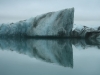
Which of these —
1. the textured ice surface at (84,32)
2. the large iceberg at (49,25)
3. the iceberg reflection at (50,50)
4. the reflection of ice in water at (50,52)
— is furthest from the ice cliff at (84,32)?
the reflection of ice in water at (50,52)

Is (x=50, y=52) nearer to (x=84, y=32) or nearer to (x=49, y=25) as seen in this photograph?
(x=49, y=25)

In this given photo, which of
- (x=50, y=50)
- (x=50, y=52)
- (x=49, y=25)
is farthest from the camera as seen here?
(x=49, y=25)

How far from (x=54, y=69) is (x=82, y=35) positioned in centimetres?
1103

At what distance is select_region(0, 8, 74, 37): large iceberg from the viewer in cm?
1438

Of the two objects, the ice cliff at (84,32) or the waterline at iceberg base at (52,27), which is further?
the ice cliff at (84,32)

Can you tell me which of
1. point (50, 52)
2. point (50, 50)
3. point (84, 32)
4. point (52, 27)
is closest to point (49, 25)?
point (52, 27)

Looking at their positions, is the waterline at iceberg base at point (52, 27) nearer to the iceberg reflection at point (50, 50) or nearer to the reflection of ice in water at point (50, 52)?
the iceberg reflection at point (50, 50)

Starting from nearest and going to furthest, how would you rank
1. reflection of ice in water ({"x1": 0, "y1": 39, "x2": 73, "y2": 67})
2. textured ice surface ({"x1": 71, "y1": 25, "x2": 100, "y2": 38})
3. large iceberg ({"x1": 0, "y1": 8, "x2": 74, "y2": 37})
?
reflection of ice in water ({"x1": 0, "y1": 39, "x2": 73, "y2": 67}) → large iceberg ({"x1": 0, "y1": 8, "x2": 74, "y2": 37}) → textured ice surface ({"x1": 71, "y1": 25, "x2": 100, "y2": 38})

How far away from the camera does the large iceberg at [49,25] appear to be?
47.2 feet

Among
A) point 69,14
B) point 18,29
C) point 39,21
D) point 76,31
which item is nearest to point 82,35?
point 76,31

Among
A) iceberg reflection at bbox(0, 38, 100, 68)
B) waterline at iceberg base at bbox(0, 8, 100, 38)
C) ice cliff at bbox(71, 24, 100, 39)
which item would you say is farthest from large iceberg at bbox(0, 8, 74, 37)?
iceberg reflection at bbox(0, 38, 100, 68)

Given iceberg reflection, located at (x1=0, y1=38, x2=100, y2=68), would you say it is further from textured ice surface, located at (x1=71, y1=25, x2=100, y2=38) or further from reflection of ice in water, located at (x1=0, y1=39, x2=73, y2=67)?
textured ice surface, located at (x1=71, y1=25, x2=100, y2=38)

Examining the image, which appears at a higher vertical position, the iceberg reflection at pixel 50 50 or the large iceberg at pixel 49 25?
the large iceberg at pixel 49 25

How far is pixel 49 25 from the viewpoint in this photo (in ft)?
48.0
